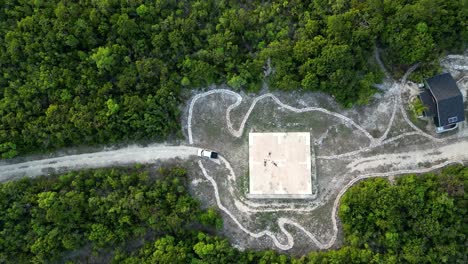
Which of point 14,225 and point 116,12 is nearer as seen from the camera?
point 14,225

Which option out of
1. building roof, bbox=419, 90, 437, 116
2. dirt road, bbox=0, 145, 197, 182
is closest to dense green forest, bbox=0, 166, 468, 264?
dirt road, bbox=0, 145, 197, 182

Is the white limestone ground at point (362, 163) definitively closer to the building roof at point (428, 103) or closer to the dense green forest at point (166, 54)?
the building roof at point (428, 103)

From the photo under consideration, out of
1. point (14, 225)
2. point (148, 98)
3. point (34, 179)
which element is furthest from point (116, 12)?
point (14, 225)

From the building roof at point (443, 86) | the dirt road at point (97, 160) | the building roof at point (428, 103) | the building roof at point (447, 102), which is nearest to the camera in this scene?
the building roof at point (447, 102)

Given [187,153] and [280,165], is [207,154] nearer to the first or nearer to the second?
[187,153]

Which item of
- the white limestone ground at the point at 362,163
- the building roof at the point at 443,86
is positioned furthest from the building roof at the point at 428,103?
the white limestone ground at the point at 362,163

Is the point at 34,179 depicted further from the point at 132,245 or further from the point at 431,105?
the point at 431,105

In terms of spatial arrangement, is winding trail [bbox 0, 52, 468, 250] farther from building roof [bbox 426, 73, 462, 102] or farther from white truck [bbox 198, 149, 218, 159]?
building roof [bbox 426, 73, 462, 102]

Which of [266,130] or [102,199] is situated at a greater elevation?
[266,130]
